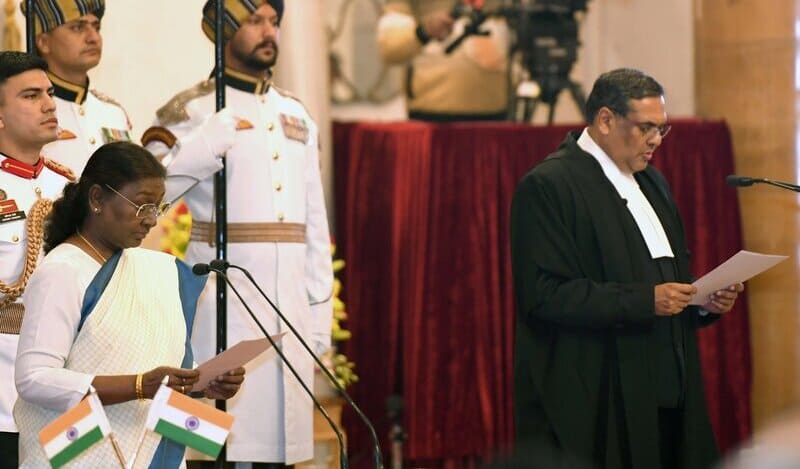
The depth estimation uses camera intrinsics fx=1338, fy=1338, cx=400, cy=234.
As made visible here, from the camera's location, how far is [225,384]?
9.97ft

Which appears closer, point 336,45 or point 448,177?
point 448,177

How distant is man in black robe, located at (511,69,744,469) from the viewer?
12.4 ft

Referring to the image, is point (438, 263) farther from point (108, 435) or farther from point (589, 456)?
point (108, 435)

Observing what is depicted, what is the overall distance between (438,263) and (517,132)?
736 millimetres

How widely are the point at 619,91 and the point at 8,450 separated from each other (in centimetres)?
202

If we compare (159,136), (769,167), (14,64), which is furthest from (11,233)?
(769,167)

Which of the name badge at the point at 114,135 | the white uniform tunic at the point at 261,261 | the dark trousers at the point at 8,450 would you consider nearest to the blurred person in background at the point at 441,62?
the white uniform tunic at the point at 261,261

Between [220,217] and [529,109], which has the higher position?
[529,109]

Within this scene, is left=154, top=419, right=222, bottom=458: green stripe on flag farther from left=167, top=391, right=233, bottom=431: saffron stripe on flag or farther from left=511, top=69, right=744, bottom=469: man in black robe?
left=511, top=69, right=744, bottom=469: man in black robe

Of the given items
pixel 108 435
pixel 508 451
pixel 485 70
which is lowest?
pixel 108 435

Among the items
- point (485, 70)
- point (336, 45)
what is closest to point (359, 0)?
point (336, 45)

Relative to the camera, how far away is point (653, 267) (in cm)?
393

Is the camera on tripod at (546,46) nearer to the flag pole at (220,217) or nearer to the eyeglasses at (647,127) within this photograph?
the eyeglasses at (647,127)

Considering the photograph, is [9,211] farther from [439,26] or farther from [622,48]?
[622,48]
